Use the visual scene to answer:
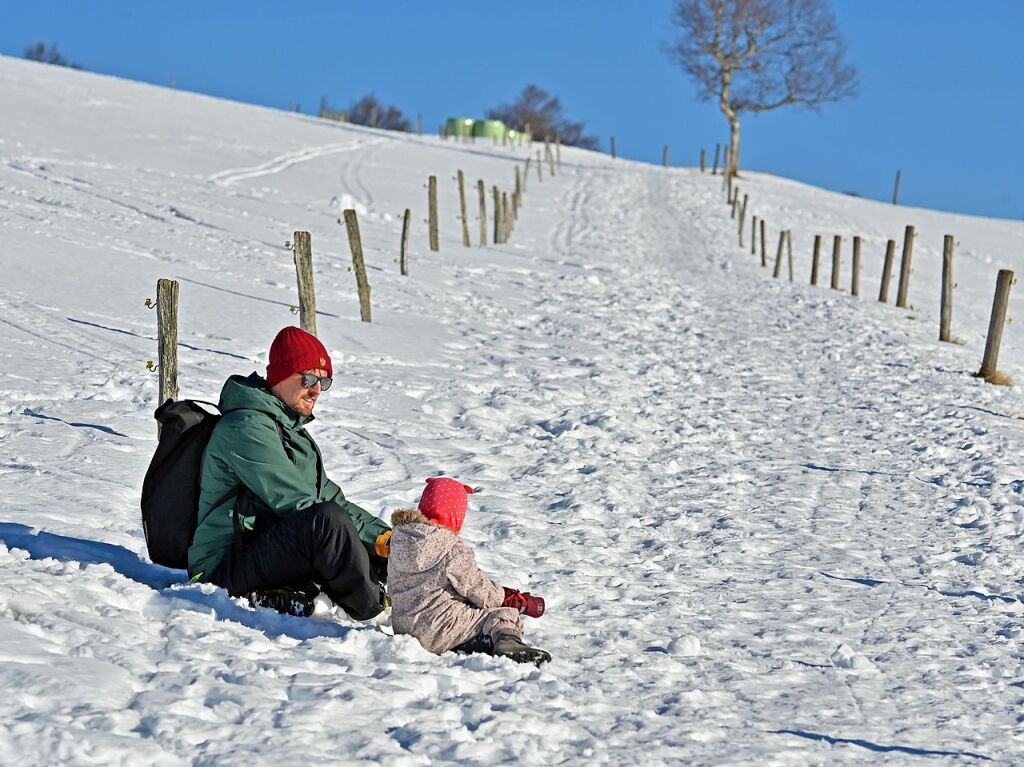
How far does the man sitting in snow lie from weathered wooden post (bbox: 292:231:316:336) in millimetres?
4975

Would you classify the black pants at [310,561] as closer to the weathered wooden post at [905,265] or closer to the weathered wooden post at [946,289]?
the weathered wooden post at [946,289]

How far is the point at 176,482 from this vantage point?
4.45m

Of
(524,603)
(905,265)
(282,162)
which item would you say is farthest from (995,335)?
(282,162)

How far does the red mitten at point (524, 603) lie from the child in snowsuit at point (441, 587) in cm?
20

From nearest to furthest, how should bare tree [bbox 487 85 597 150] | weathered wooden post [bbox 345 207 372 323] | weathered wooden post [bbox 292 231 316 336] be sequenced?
1. weathered wooden post [bbox 292 231 316 336]
2. weathered wooden post [bbox 345 207 372 323]
3. bare tree [bbox 487 85 597 150]

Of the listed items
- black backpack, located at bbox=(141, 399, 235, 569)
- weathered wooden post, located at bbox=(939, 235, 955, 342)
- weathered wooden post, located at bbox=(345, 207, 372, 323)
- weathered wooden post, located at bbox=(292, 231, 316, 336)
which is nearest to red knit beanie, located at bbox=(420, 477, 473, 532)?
black backpack, located at bbox=(141, 399, 235, 569)

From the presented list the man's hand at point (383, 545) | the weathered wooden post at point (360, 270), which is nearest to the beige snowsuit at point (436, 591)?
the man's hand at point (383, 545)

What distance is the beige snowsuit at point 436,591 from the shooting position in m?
4.22

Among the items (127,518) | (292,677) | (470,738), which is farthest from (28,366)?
(470,738)

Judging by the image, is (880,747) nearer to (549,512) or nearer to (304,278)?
(549,512)

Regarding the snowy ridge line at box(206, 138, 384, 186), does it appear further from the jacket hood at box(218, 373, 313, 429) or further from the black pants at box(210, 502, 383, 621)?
the black pants at box(210, 502, 383, 621)

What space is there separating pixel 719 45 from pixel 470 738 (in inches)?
1932

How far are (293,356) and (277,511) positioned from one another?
581 mm

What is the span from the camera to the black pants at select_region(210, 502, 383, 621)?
4254 millimetres
